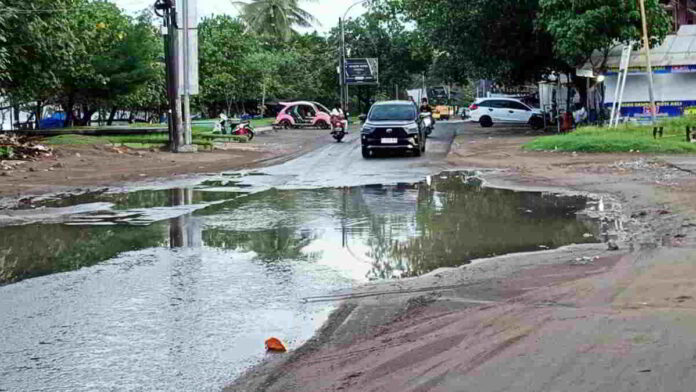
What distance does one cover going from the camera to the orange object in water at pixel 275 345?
5445mm

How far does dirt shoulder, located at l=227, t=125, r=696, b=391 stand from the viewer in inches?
176

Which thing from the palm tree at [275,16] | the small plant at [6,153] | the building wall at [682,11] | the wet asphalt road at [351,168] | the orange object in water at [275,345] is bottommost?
the orange object in water at [275,345]

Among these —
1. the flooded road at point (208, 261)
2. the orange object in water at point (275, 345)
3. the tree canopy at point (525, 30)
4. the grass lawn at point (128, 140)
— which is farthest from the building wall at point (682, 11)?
the orange object in water at point (275, 345)

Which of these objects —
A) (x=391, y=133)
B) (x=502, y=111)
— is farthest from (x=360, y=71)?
(x=391, y=133)

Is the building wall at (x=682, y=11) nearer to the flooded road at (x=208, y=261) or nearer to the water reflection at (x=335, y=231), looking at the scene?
the flooded road at (x=208, y=261)

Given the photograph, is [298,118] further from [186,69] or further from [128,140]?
[186,69]

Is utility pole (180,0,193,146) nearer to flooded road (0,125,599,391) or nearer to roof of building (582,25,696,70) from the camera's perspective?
flooded road (0,125,599,391)

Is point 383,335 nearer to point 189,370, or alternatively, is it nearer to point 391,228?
point 189,370

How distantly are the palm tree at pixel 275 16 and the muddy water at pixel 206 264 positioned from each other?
42679 millimetres

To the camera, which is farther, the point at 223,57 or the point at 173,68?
the point at 223,57

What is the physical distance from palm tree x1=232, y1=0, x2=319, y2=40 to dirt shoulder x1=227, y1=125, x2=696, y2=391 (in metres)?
49.0

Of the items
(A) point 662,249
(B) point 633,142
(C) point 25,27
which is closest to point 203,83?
(C) point 25,27

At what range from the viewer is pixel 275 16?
55812mm

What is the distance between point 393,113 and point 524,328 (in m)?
18.6
